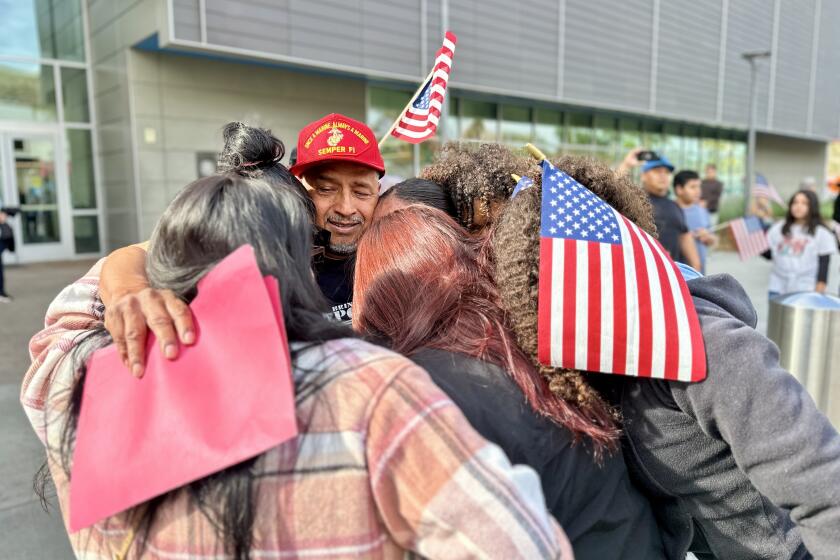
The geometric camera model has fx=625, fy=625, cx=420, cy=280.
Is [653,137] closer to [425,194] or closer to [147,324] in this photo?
[425,194]

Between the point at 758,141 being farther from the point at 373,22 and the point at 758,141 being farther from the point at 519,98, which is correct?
the point at 373,22

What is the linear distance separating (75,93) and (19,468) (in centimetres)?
1039

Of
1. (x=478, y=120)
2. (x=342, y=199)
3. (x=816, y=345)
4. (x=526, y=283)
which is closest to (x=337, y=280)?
(x=342, y=199)

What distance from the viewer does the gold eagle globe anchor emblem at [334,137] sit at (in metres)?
2.53

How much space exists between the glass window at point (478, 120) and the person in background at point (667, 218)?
9.59 metres

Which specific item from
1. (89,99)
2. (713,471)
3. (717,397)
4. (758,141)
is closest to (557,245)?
(717,397)

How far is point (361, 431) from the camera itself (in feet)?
2.95

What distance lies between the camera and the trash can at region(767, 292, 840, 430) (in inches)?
159

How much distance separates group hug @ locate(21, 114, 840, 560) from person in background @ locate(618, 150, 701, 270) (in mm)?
4421

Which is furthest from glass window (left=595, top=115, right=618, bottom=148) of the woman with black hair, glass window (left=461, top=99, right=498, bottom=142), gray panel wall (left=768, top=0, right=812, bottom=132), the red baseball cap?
the woman with black hair

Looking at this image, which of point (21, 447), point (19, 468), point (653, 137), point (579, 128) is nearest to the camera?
point (19, 468)

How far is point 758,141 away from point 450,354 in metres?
28.1

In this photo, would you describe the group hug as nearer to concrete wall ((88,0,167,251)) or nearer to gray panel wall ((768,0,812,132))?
concrete wall ((88,0,167,251))

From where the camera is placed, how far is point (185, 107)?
10.9m
